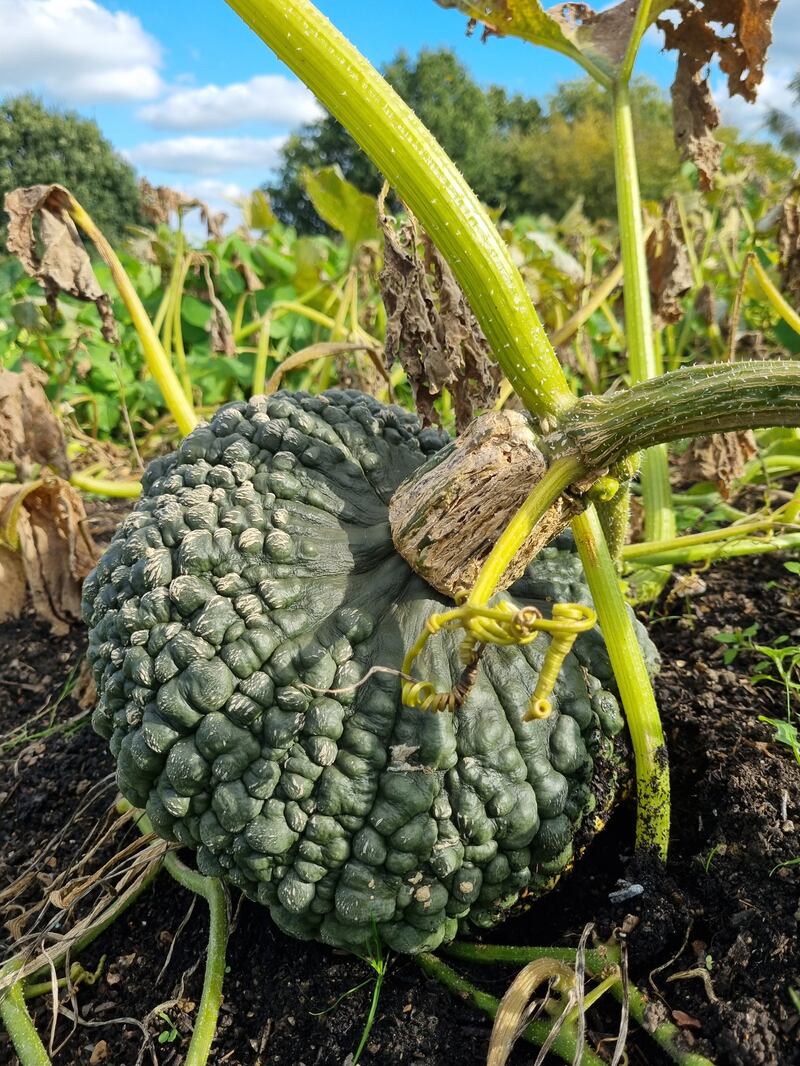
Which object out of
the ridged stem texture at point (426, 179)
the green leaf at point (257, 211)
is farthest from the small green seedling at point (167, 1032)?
the green leaf at point (257, 211)

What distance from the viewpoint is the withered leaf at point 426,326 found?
1868 mm

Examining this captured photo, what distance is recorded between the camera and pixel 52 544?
2.88 m

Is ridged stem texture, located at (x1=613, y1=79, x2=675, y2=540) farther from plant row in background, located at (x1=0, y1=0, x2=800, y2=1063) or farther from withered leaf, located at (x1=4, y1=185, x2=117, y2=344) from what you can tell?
withered leaf, located at (x1=4, y1=185, x2=117, y2=344)

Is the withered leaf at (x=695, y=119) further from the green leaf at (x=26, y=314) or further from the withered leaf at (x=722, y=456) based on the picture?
the green leaf at (x=26, y=314)

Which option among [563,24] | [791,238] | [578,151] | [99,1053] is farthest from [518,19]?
[578,151]

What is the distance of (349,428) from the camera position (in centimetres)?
182

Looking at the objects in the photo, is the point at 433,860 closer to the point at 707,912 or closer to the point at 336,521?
the point at 707,912

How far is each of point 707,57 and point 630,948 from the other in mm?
2377

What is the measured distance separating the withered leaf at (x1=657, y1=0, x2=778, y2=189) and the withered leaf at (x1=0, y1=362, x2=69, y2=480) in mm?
2207

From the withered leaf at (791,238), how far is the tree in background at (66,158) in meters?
42.7

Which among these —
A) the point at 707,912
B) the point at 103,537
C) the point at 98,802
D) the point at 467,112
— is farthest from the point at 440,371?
the point at 467,112

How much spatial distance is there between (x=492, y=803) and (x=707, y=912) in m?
0.42

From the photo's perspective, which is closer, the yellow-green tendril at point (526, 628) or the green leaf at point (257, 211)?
the yellow-green tendril at point (526, 628)

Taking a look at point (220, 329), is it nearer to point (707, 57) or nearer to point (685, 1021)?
point (707, 57)
